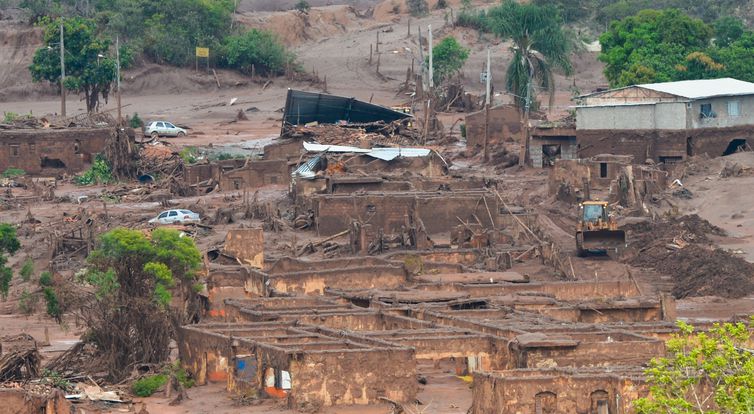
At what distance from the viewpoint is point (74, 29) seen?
7862 cm

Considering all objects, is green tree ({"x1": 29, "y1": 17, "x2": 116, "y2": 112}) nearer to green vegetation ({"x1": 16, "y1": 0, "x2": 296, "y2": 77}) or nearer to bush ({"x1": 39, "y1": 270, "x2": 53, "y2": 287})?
green vegetation ({"x1": 16, "y1": 0, "x2": 296, "y2": 77})

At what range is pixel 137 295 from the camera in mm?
41062

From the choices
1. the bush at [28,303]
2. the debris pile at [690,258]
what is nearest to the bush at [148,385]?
the bush at [28,303]

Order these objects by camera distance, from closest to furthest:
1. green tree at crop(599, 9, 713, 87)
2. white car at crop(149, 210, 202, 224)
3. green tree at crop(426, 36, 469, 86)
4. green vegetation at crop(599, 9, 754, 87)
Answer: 1. white car at crop(149, 210, 202, 224)
2. green vegetation at crop(599, 9, 754, 87)
3. green tree at crop(599, 9, 713, 87)
4. green tree at crop(426, 36, 469, 86)

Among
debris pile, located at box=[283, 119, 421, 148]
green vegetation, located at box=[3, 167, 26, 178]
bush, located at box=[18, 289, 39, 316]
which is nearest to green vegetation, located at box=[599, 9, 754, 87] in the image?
debris pile, located at box=[283, 119, 421, 148]

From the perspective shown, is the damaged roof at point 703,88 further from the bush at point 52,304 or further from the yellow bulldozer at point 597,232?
the bush at point 52,304

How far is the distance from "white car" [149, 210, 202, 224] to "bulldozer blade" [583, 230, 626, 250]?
36.4ft

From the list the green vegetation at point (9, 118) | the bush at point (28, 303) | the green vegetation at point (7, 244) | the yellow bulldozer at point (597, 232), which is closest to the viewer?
the bush at point (28, 303)

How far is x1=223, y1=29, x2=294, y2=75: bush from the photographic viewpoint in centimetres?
9125

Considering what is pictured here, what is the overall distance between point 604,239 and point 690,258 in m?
2.49

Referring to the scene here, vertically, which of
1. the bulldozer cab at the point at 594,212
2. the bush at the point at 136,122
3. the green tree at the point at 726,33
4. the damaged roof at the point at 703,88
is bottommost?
the bulldozer cab at the point at 594,212

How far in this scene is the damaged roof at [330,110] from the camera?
74.1m

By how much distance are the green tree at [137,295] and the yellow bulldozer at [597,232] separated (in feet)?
40.5

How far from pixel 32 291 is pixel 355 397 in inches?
654
